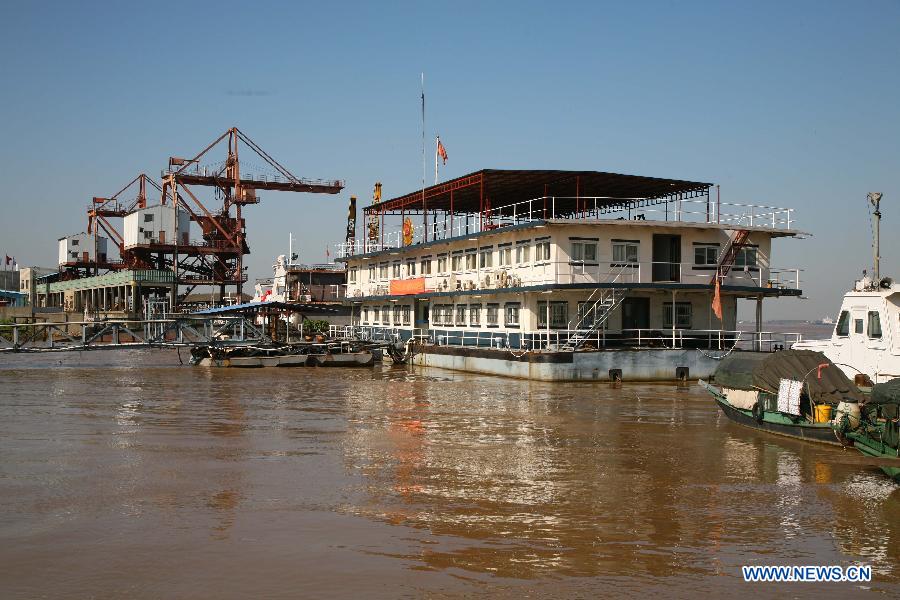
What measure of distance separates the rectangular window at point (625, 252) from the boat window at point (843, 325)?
1213cm

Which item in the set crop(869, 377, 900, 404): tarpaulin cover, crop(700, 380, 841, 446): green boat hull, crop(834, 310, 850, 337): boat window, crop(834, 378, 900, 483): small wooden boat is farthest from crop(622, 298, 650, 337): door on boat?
crop(869, 377, 900, 404): tarpaulin cover

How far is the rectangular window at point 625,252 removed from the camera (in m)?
34.1

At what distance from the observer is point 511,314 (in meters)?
37.0

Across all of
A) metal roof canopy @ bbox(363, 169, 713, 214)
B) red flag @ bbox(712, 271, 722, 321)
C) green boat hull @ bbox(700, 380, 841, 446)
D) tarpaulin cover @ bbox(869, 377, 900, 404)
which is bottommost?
green boat hull @ bbox(700, 380, 841, 446)

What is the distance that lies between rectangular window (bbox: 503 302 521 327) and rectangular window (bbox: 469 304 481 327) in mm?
3156

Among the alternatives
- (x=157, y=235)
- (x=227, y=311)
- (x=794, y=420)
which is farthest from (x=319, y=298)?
(x=794, y=420)

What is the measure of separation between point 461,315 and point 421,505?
1176 inches

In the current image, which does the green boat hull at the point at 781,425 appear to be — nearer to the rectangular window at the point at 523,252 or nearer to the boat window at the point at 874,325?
the boat window at the point at 874,325

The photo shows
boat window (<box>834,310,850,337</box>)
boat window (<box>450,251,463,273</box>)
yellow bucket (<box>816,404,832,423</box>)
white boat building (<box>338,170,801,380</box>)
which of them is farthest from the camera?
boat window (<box>450,251,463,273</box>)

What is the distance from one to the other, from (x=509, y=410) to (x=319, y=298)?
42434 millimetres

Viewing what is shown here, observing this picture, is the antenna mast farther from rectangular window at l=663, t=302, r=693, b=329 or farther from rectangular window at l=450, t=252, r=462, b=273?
rectangular window at l=450, t=252, r=462, b=273

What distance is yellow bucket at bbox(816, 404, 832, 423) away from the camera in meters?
17.9

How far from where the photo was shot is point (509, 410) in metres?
24.8

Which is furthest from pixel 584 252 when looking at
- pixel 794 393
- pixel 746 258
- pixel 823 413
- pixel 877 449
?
pixel 877 449
